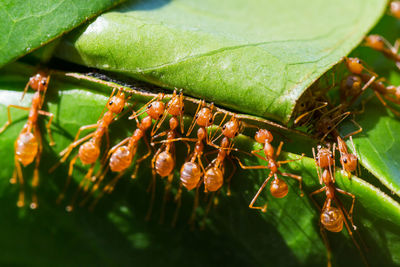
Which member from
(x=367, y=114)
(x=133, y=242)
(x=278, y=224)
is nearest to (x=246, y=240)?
(x=278, y=224)

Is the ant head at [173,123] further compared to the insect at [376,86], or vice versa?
the insect at [376,86]

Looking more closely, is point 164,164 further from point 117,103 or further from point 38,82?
point 38,82

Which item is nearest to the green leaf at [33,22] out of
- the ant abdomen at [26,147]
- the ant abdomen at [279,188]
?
the ant abdomen at [26,147]

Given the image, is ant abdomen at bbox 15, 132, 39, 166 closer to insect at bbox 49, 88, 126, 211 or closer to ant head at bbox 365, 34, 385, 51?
insect at bbox 49, 88, 126, 211

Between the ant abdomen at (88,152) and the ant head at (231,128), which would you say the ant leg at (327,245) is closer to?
the ant head at (231,128)

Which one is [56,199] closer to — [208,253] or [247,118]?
[208,253]

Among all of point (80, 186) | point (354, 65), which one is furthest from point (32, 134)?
point (354, 65)

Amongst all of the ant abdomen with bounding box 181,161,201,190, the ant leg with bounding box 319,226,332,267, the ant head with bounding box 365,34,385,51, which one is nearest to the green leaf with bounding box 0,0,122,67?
the ant abdomen with bounding box 181,161,201,190
